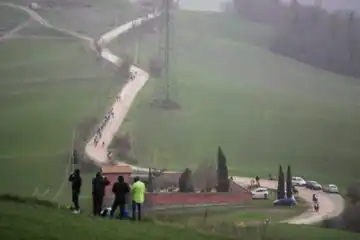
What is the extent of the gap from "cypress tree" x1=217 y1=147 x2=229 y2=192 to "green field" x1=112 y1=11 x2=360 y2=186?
0.08 meters

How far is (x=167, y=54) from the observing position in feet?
29.3

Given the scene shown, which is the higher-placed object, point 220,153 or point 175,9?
point 175,9

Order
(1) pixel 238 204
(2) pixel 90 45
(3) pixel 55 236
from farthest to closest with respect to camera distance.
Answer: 1. (2) pixel 90 45
2. (1) pixel 238 204
3. (3) pixel 55 236

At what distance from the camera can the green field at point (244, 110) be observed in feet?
28.1

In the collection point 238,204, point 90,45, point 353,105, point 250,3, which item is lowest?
point 238,204

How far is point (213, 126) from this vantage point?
341 inches

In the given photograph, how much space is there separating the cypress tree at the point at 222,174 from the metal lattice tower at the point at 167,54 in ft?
2.96

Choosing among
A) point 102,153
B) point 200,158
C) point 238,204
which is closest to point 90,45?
point 102,153

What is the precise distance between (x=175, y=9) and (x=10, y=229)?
15.3 feet

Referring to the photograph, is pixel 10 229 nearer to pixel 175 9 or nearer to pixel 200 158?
pixel 200 158

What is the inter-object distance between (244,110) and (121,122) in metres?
1.53

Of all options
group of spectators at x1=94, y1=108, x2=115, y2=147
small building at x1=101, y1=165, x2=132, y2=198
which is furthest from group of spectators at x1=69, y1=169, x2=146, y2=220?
group of spectators at x1=94, y1=108, x2=115, y2=147

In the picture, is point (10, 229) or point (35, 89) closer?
point (10, 229)

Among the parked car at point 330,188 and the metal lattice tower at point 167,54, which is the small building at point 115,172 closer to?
the metal lattice tower at point 167,54
